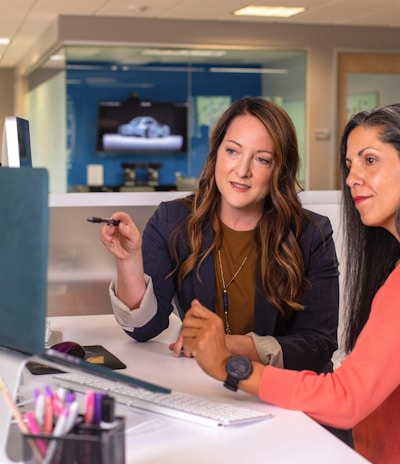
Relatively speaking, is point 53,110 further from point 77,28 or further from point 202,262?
point 202,262

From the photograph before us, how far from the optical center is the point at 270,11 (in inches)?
323

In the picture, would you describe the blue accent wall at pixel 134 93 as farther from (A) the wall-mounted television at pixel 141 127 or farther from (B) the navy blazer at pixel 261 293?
(B) the navy blazer at pixel 261 293

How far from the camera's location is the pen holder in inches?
39.4

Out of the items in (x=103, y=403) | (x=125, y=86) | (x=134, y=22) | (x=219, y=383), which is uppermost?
(x=134, y=22)

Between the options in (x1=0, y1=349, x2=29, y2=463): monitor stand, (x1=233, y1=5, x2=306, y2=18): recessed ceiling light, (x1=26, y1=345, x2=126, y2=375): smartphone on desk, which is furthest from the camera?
(x1=233, y1=5, x2=306, y2=18): recessed ceiling light

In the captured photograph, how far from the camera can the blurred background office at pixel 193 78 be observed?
8.76m

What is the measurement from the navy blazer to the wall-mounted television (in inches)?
269

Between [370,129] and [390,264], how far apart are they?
0.32 meters

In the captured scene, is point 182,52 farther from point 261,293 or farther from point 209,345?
point 209,345

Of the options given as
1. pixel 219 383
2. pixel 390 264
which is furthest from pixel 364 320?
pixel 219 383

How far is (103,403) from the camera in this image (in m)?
1.05

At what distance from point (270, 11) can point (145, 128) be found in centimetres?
183

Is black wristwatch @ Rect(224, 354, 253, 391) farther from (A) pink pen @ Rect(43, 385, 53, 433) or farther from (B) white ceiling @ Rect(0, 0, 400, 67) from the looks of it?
(B) white ceiling @ Rect(0, 0, 400, 67)

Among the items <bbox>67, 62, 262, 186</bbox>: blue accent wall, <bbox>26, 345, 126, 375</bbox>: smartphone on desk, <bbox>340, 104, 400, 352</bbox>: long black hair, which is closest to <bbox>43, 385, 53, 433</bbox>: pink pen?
<bbox>26, 345, 126, 375</bbox>: smartphone on desk
